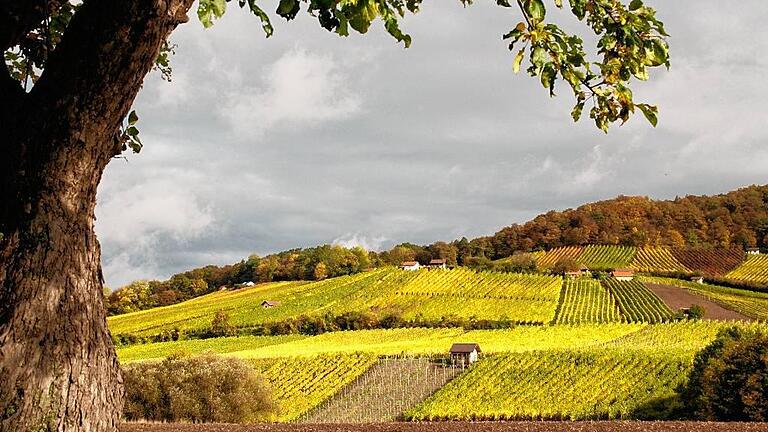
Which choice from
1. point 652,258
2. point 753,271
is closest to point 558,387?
point 753,271

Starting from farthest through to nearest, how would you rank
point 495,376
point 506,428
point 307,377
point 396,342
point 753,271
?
point 753,271 → point 396,342 → point 307,377 → point 495,376 → point 506,428

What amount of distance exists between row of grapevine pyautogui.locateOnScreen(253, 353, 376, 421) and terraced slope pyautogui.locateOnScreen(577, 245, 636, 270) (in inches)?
2894

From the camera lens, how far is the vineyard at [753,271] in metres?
102

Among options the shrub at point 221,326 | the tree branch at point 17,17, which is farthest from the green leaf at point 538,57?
the shrub at point 221,326

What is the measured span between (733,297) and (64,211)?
3852 inches

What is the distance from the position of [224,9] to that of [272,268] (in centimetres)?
13117

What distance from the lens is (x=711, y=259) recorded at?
117m

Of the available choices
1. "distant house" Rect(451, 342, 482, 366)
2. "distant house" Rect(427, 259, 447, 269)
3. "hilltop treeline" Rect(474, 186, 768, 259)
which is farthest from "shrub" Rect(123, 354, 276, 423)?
"hilltop treeline" Rect(474, 186, 768, 259)

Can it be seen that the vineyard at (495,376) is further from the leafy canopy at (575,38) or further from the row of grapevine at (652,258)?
the row of grapevine at (652,258)

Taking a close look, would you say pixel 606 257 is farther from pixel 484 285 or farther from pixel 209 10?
pixel 209 10

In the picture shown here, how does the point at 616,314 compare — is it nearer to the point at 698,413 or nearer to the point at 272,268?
the point at 698,413

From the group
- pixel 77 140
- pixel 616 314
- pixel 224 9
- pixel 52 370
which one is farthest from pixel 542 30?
pixel 616 314

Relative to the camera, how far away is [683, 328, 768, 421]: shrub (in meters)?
28.3

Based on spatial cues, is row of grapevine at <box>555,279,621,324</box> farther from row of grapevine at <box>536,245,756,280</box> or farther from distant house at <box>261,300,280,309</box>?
distant house at <box>261,300,280,309</box>
